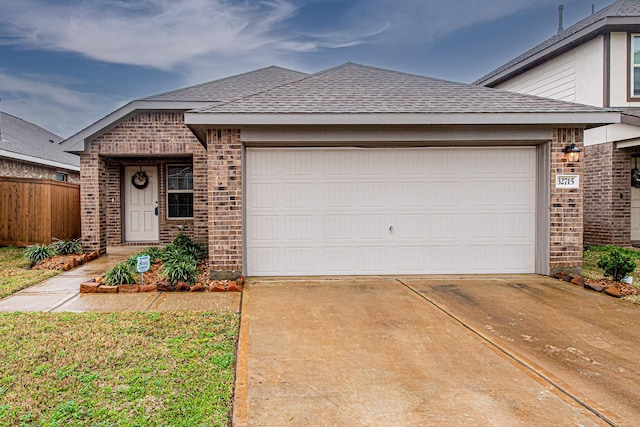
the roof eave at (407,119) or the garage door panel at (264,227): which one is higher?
the roof eave at (407,119)

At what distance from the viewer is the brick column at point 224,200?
6367 mm

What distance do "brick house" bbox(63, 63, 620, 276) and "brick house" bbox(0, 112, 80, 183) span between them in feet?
30.1

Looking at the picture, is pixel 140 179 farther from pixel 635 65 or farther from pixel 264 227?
pixel 635 65

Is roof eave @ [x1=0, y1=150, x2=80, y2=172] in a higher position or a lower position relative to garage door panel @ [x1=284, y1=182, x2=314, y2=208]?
higher

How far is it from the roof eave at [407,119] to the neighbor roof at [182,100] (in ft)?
11.2

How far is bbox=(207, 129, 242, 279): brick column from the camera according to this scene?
6.37 metres

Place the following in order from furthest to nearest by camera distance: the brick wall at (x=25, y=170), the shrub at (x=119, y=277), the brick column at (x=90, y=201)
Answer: the brick wall at (x=25, y=170), the brick column at (x=90, y=201), the shrub at (x=119, y=277)

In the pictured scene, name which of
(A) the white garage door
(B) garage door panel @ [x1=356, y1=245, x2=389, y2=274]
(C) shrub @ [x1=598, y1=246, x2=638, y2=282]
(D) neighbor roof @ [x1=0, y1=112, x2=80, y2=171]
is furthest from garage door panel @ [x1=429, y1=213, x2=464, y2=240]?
(D) neighbor roof @ [x1=0, y1=112, x2=80, y2=171]

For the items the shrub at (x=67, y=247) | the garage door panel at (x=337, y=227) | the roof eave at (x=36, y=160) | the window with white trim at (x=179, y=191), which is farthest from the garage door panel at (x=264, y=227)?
the roof eave at (x=36, y=160)

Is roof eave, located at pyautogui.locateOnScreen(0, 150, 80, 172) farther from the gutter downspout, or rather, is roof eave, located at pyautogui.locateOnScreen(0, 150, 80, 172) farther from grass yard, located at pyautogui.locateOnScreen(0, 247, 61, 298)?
the gutter downspout

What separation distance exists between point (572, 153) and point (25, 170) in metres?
15.8

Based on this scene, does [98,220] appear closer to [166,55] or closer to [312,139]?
[312,139]

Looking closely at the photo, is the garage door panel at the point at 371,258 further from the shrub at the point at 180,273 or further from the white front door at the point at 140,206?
the white front door at the point at 140,206

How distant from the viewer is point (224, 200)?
6.37 meters
